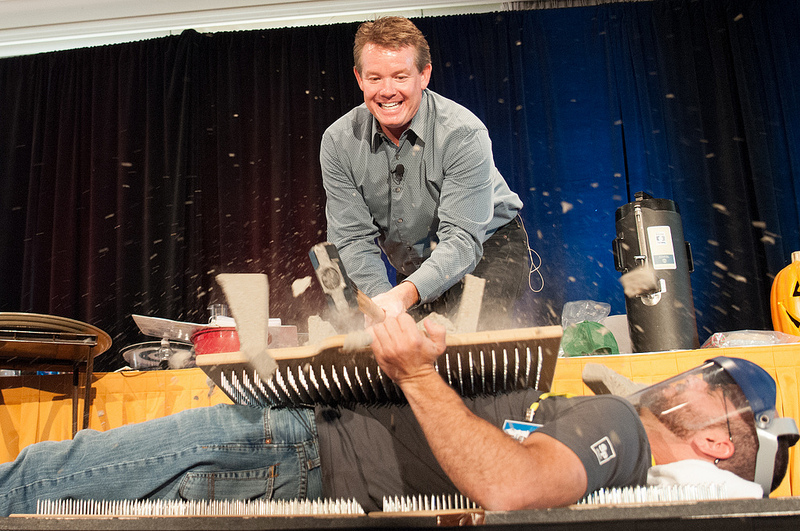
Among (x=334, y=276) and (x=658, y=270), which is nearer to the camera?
(x=334, y=276)

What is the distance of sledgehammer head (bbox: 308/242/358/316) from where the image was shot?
151 cm

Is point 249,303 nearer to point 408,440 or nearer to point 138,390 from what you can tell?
point 408,440

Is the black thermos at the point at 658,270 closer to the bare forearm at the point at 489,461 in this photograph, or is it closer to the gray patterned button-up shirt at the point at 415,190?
the gray patterned button-up shirt at the point at 415,190

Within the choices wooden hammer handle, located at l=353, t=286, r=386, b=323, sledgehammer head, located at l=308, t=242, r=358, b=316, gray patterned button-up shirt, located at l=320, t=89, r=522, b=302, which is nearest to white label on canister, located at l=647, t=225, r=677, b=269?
gray patterned button-up shirt, located at l=320, t=89, r=522, b=302

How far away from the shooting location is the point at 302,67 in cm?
404

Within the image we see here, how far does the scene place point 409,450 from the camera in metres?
1.25

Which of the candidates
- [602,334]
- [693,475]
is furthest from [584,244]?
[693,475]

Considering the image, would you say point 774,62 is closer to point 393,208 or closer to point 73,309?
point 393,208

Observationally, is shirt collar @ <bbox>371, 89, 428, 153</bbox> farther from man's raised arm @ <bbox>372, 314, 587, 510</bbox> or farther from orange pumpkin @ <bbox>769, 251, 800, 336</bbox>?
orange pumpkin @ <bbox>769, 251, 800, 336</bbox>

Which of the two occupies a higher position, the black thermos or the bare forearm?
the black thermos

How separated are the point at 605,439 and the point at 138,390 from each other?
1.79 m

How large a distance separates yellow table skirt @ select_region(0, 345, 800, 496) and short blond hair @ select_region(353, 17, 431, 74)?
45.5 inches

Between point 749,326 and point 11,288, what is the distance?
4.64 metres

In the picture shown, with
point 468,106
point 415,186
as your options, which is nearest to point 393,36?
point 415,186
